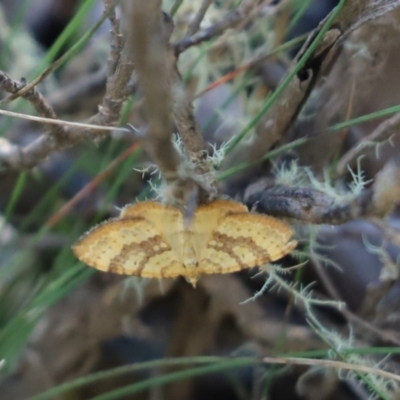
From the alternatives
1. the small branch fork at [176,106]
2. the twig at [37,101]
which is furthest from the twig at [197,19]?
the twig at [37,101]

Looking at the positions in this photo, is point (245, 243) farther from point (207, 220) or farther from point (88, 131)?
point (88, 131)

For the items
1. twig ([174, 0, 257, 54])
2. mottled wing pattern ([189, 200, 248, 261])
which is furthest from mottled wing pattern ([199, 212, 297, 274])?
twig ([174, 0, 257, 54])

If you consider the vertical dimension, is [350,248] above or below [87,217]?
below

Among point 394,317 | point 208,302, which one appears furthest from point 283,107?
point 208,302

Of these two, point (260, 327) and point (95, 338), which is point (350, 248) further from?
point (95, 338)

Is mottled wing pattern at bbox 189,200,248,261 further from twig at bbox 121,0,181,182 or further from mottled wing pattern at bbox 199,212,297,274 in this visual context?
twig at bbox 121,0,181,182

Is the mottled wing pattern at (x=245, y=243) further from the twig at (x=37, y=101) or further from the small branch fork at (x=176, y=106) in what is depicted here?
the twig at (x=37, y=101)

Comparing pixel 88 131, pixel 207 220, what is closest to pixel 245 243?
pixel 207 220
